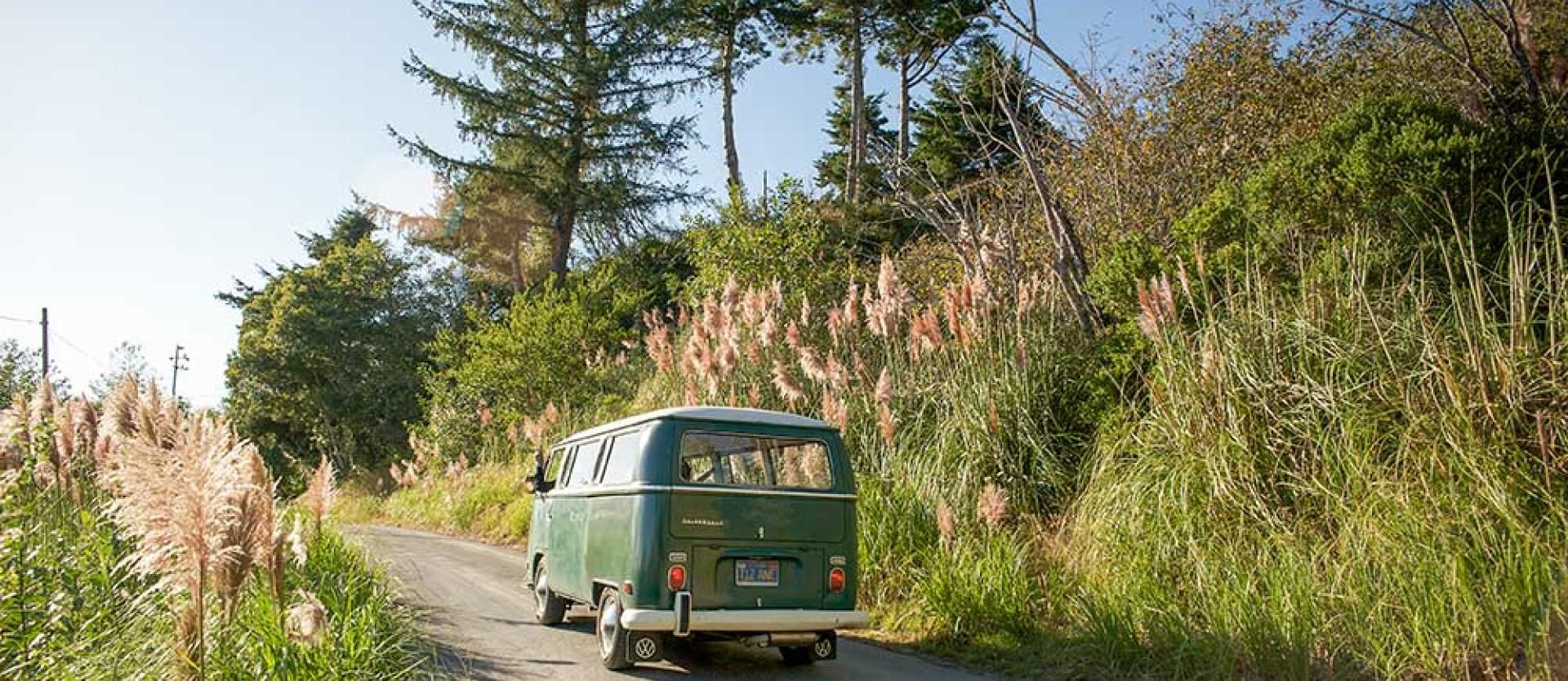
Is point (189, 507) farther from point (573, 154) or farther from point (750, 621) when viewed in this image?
point (573, 154)

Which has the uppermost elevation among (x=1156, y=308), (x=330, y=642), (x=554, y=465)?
(x=1156, y=308)

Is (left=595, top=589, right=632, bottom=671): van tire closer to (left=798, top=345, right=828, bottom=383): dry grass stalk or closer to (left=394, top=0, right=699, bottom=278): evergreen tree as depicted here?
(left=798, top=345, right=828, bottom=383): dry grass stalk

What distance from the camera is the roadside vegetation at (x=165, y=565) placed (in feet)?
14.8

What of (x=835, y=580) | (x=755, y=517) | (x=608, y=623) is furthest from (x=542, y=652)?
(x=835, y=580)

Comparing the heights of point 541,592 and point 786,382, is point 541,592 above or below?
below

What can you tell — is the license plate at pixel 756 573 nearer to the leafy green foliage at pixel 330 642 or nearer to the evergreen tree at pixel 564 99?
the leafy green foliage at pixel 330 642

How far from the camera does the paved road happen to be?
307 inches

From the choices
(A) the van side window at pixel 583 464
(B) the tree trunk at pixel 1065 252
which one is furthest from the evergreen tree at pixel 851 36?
(A) the van side window at pixel 583 464

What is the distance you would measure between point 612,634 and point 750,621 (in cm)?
103

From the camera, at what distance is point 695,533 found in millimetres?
7680

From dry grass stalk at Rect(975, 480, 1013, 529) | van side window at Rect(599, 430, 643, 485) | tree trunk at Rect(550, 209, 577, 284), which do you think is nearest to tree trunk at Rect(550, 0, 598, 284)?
tree trunk at Rect(550, 209, 577, 284)

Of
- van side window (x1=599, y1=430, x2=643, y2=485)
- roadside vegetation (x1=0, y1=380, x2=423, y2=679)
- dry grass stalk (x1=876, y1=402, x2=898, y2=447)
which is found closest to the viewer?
roadside vegetation (x1=0, y1=380, x2=423, y2=679)

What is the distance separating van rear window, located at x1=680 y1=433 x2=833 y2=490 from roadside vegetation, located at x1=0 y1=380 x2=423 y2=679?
225 cm

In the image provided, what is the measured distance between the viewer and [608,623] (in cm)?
791
